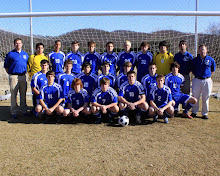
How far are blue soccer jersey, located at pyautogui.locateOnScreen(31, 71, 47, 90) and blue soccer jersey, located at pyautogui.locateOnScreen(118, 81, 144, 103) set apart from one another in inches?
66.5

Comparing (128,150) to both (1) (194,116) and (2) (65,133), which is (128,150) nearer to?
(2) (65,133)

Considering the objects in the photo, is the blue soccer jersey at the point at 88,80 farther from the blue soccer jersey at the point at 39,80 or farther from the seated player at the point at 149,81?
the seated player at the point at 149,81

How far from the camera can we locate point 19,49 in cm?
480

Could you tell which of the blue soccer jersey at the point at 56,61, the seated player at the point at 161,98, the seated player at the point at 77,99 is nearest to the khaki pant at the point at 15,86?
the blue soccer jersey at the point at 56,61

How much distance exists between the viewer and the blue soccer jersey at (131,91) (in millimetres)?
4402

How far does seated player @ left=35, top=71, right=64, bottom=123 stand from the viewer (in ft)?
14.3

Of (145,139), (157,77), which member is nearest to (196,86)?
(157,77)

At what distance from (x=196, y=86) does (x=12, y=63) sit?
13.9 ft

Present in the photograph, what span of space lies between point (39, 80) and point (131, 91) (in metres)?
2.01

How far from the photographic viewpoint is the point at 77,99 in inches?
174

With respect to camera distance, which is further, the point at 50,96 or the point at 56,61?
the point at 56,61

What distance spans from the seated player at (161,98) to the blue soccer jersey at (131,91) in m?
0.27

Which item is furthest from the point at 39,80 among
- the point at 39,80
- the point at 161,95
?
the point at 161,95

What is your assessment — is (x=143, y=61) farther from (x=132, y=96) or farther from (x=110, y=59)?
(x=132, y=96)
